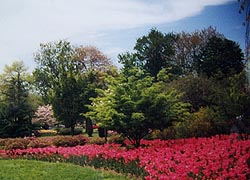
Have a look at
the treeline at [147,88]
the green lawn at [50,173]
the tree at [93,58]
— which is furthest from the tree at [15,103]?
the green lawn at [50,173]

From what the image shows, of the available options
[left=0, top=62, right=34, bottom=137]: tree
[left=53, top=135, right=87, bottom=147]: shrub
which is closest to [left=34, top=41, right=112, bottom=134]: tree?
[left=0, top=62, right=34, bottom=137]: tree

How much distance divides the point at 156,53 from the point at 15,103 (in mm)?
8852

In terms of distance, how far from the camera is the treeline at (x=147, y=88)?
8.98 metres

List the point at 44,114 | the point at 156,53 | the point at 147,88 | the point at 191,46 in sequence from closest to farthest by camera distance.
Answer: the point at 147,88
the point at 191,46
the point at 156,53
the point at 44,114

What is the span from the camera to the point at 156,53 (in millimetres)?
17281

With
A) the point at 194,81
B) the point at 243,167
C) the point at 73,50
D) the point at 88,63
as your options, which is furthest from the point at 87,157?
the point at 88,63

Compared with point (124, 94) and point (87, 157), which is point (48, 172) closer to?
point (87, 157)

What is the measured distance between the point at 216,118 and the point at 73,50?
1035 centimetres

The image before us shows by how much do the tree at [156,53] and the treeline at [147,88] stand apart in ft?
0.14

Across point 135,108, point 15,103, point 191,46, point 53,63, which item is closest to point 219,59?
point 191,46

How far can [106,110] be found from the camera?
29.6ft

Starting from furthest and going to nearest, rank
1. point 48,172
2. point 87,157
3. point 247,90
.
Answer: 1. point 247,90
2. point 87,157
3. point 48,172

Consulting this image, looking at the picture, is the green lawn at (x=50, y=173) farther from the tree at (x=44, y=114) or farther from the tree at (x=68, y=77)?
the tree at (x=44, y=114)

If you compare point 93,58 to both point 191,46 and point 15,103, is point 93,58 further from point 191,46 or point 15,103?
point 191,46
